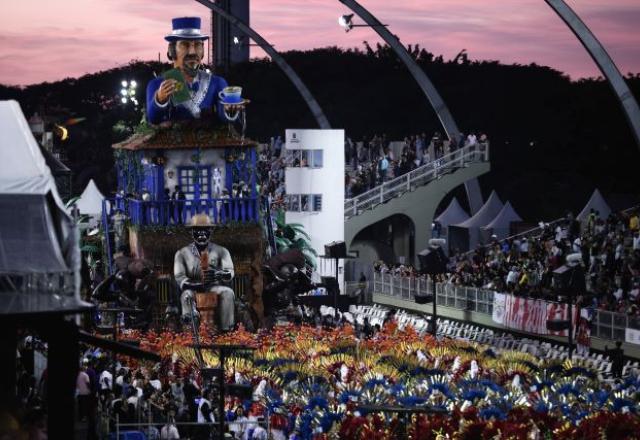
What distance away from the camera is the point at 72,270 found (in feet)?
53.0

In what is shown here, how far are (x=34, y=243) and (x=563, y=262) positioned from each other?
28.1m

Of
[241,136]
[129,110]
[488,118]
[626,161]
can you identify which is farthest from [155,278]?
[129,110]

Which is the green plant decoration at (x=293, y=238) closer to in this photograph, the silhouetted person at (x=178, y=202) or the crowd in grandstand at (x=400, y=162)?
the silhouetted person at (x=178, y=202)

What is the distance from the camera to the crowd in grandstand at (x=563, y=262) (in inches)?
1540

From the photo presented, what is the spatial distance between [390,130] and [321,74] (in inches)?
838

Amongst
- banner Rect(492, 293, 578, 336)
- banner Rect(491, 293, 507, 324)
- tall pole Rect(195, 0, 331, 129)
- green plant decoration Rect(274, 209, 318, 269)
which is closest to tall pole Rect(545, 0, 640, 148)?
banner Rect(492, 293, 578, 336)

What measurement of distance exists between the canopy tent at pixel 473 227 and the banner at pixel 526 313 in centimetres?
1456

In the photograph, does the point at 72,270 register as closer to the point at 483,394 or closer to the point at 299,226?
the point at 483,394

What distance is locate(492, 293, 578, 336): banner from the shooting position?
3931 cm

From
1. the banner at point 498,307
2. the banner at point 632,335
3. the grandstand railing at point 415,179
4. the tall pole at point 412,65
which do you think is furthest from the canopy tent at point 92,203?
the banner at point 632,335

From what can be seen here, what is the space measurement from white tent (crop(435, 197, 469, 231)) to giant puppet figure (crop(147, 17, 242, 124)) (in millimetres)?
22437

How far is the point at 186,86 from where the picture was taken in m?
40.8

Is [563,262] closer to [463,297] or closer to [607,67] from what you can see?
[463,297]

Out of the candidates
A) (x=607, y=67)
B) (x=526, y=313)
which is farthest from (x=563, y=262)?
(x=607, y=67)
